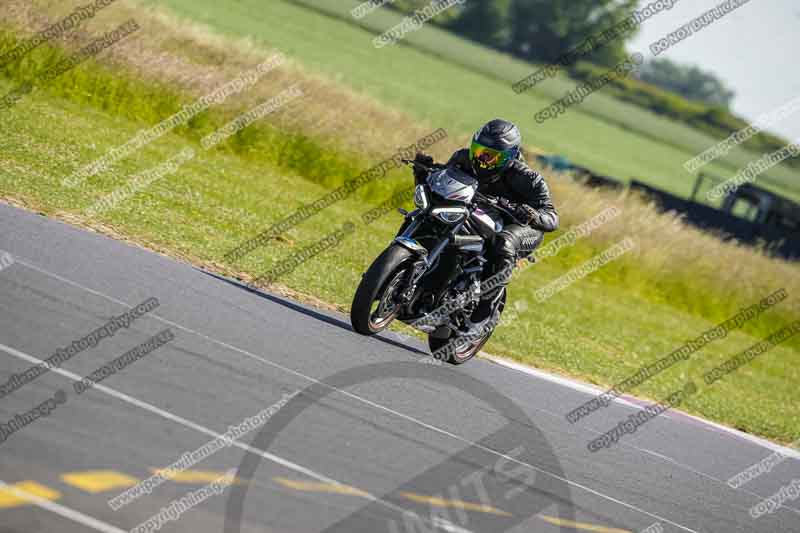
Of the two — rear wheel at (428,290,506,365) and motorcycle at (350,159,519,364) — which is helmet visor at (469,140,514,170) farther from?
rear wheel at (428,290,506,365)

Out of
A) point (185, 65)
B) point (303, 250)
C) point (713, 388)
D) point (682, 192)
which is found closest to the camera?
point (303, 250)

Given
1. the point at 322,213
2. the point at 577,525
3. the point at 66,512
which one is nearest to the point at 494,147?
the point at 577,525

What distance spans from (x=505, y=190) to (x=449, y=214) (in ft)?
4.27

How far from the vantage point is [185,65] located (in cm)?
2116

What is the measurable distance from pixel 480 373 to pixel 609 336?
680cm

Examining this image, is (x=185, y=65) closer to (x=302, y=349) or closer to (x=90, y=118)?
(x=90, y=118)

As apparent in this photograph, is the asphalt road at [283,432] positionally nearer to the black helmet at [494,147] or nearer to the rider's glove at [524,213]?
the rider's glove at [524,213]

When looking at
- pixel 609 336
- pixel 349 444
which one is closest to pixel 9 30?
pixel 609 336

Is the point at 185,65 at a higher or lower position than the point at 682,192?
higher

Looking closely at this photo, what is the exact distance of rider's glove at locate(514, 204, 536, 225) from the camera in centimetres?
998

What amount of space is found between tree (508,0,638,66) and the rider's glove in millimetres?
81684

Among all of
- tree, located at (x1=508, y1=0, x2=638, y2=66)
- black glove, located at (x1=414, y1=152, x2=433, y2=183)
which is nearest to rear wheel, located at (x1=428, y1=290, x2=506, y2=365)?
black glove, located at (x1=414, y1=152, x2=433, y2=183)

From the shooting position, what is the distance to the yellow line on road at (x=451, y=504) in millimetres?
6320

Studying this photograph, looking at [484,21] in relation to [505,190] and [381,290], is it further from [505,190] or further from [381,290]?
[381,290]
